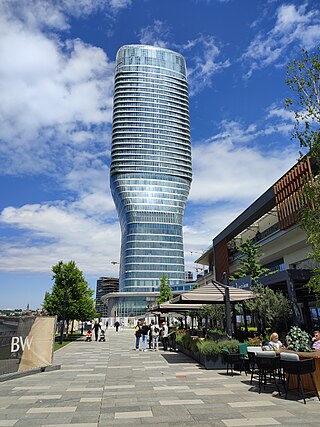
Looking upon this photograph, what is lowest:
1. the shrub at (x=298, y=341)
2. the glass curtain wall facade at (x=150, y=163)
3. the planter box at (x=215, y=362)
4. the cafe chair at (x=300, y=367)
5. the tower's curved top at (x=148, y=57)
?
the planter box at (x=215, y=362)

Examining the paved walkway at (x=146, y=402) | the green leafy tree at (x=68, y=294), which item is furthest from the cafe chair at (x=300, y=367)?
the green leafy tree at (x=68, y=294)

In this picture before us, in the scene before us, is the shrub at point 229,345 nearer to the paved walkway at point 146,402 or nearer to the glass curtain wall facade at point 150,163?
the paved walkway at point 146,402

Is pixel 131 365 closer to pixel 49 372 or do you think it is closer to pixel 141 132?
pixel 49 372

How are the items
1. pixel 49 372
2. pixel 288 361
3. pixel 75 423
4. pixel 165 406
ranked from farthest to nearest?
pixel 49 372
pixel 288 361
pixel 165 406
pixel 75 423

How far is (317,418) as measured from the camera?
613cm

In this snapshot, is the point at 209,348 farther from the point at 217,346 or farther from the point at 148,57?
the point at 148,57

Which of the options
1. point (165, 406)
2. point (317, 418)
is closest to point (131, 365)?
point (165, 406)

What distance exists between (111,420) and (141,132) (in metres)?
142

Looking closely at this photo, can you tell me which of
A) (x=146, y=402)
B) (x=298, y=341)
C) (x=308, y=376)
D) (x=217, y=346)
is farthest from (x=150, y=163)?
(x=146, y=402)

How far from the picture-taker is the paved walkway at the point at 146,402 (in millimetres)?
6163

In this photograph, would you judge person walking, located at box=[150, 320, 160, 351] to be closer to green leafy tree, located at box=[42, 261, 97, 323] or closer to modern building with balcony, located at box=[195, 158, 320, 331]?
modern building with balcony, located at box=[195, 158, 320, 331]

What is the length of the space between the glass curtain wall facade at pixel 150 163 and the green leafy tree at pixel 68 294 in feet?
321

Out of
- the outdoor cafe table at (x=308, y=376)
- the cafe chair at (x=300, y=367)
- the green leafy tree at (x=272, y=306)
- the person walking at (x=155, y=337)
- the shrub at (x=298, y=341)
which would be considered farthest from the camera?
the person walking at (x=155, y=337)

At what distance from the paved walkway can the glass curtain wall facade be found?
119369mm
